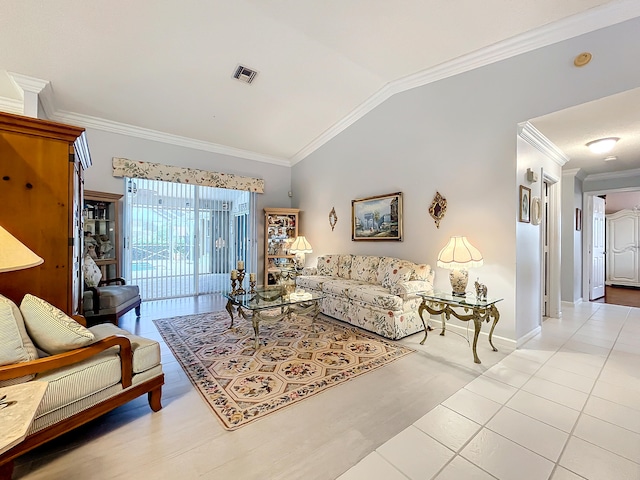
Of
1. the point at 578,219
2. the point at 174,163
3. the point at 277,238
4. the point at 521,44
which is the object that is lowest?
the point at 277,238

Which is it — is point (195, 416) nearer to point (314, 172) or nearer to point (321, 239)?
point (321, 239)

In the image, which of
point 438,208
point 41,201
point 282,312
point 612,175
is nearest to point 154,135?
point 41,201

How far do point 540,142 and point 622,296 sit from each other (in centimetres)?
512

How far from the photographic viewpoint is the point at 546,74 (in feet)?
9.40

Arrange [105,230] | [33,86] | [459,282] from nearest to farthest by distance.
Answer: [459,282], [33,86], [105,230]

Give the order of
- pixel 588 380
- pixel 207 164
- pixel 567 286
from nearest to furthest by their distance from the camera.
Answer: pixel 588 380
pixel 567 286
pixel 207 164

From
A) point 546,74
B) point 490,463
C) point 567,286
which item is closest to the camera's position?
point 490,463

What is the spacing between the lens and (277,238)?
248 inches

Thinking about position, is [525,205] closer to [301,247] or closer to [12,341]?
[301,247]

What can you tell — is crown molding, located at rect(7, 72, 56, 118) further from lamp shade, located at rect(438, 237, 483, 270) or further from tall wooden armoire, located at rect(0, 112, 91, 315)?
lamp shade, located at rect(438, 237, 483, 270)

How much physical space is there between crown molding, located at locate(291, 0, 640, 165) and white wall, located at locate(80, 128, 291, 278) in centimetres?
271

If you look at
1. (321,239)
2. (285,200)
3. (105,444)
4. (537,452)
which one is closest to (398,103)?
(321,239)

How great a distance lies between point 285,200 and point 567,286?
585cm

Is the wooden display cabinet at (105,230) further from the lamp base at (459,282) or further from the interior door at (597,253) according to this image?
the interior door at (597,253)
